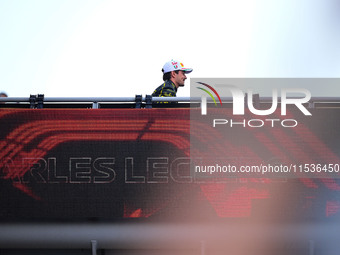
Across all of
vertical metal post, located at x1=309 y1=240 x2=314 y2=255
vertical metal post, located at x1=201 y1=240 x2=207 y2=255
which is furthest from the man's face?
vertical metal post, located at x1=309 y1=240 x2=314 y2=255

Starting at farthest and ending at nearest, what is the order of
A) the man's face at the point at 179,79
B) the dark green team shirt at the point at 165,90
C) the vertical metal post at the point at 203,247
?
the man's face at the point at 179,79, the dark green team shirt at the point at 165,90, the vertical metal post at the point at 203,247

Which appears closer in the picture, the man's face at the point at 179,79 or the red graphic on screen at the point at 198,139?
the red graphic on screen at the point at 198,139

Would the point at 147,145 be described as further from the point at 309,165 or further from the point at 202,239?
the point at 309,165

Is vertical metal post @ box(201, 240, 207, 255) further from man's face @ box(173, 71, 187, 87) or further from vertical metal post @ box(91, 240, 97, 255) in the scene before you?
man's face @ box(173, 71, 187, 87)

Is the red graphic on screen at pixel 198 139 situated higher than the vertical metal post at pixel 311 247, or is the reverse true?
the red graphic on screen at pixel 198 139

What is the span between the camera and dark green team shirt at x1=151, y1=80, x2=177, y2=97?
4.29 metres

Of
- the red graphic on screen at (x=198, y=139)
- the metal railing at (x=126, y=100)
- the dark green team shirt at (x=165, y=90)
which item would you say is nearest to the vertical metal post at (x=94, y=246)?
the red graphic on screen at (x=198, y=139)

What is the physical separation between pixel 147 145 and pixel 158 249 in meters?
0.87

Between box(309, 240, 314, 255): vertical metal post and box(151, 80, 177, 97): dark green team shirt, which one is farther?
box(151, 80, 177, 97): dark green team shirt

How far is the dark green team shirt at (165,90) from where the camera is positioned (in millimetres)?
4293

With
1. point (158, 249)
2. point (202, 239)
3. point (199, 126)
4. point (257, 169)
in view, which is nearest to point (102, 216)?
point (158, 249)

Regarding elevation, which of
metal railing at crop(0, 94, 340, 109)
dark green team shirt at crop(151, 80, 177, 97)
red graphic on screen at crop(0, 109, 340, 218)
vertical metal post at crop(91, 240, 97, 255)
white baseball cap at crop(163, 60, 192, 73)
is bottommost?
vertical metal post at crop(91, 240, 97, 255)

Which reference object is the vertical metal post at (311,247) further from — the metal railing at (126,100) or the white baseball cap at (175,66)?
the white baseball cap at (175,66)

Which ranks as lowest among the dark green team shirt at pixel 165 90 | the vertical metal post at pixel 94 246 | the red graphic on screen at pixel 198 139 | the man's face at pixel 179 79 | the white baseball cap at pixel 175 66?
the vertical metal post at pixel 94 246
